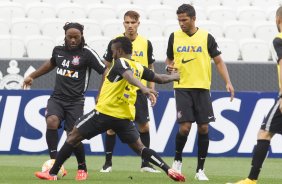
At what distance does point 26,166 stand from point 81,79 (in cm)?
234

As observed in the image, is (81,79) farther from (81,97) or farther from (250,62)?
(250,62)

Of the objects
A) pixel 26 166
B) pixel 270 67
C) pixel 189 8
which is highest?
pixel 189 8

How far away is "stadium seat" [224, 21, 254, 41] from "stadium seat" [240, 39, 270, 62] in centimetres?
112

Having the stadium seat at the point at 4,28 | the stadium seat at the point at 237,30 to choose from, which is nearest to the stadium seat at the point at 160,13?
the stadium seat at the point at 237,30

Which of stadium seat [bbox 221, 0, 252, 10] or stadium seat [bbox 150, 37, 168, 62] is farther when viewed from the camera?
stadium seat [bbox 221, 0, 252, 10]

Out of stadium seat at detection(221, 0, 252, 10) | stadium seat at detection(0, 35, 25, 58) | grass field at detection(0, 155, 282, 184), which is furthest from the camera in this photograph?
stadium seat at detection(221, 0, 252, 10)

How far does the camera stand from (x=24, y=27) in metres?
18.1

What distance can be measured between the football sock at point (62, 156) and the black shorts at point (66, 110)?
87 centimetres

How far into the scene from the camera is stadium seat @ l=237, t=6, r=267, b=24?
20.1 metres

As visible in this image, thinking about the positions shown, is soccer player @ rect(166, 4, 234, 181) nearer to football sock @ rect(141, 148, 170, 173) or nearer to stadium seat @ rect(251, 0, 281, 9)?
football sock @ rect(141, 148, 170, 173)

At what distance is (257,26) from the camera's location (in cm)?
1919

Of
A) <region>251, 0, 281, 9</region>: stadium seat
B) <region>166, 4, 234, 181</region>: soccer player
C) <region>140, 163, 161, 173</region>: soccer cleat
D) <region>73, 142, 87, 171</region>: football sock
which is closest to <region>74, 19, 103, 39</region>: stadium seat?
<region>251, 0, 281, 9</region>: stadium seat

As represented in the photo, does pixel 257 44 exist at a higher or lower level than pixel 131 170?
higher

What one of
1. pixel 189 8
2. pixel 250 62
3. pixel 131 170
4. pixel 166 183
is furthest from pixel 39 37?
pixel 166 183
